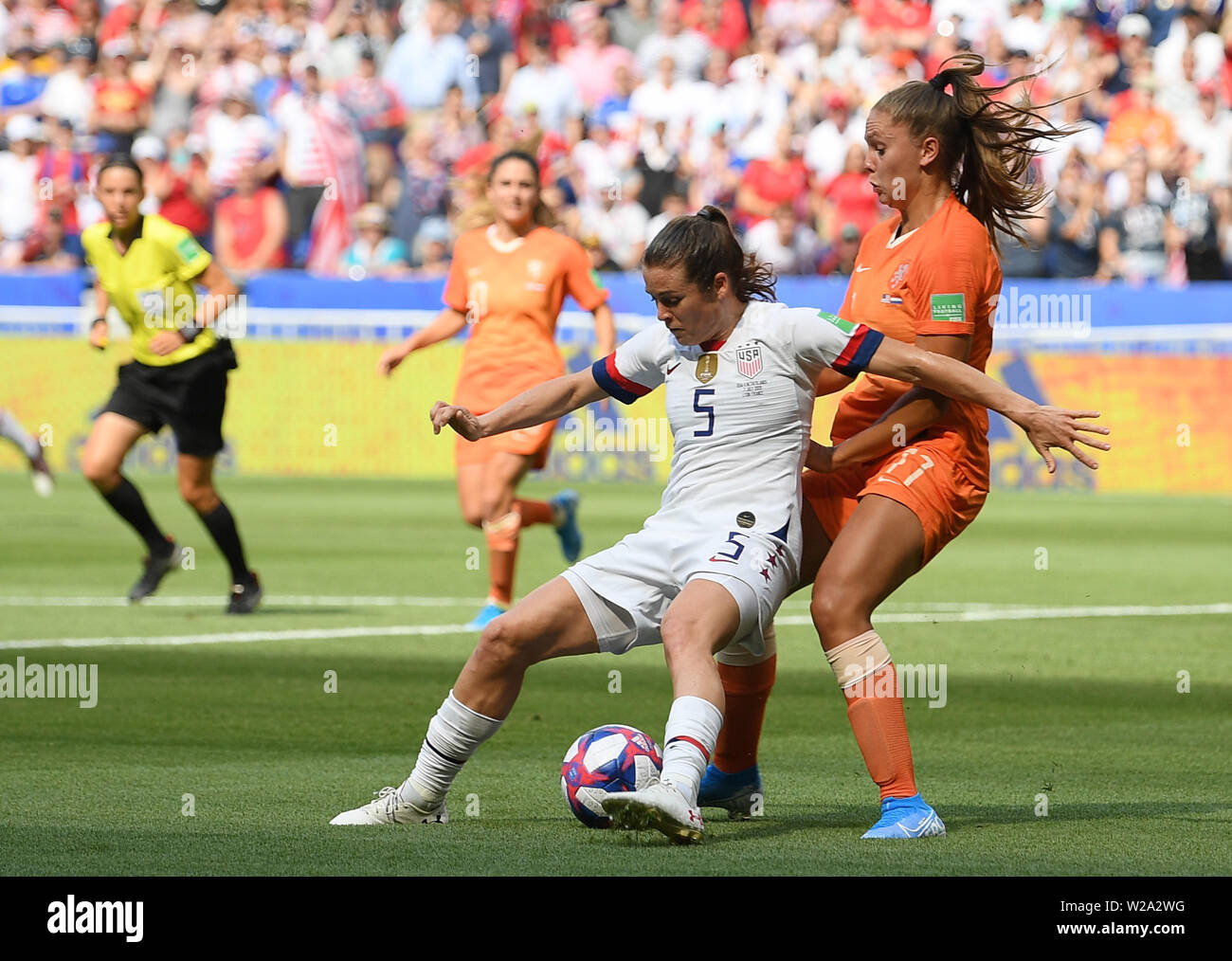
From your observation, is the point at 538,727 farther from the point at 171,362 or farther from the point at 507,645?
the point at 171,362

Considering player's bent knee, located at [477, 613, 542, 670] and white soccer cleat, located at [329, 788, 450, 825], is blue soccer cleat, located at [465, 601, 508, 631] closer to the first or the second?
white soccer cleat, located at [329, 788, 450, 825]

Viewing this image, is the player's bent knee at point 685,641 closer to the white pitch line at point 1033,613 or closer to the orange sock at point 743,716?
the orange sock at point 743,716

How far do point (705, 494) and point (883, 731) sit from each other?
2.87 ft

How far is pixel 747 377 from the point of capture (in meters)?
6.27

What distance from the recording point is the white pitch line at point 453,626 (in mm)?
11164

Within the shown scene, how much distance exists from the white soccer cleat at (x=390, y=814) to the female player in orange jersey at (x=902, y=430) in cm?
96

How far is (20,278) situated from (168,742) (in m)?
16.2

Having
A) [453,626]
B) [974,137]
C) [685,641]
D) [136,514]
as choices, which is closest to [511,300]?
[453,626]

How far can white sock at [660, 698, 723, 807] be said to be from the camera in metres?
5.77

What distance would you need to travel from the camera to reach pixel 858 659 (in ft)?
20.5

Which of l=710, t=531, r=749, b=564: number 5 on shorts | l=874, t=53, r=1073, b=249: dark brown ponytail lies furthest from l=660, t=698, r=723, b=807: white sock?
l=874, t=53, r=1073, b=249: dark brown ponytail

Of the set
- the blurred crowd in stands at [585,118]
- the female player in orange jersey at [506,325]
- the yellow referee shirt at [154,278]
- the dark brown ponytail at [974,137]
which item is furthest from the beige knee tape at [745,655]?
the blurred crowd in stands at [585,118]
